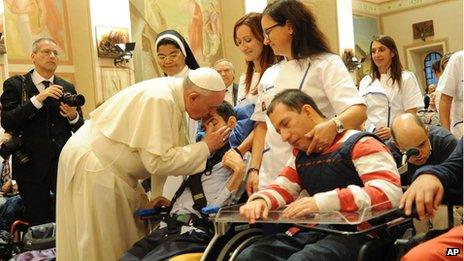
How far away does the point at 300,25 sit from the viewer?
3.01m

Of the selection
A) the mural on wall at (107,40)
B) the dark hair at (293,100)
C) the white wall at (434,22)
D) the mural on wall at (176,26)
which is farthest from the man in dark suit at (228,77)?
the white wall at (434,22)

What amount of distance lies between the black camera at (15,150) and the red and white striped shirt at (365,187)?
2846 mm

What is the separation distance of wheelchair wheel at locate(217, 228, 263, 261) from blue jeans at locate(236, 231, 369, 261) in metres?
0.11

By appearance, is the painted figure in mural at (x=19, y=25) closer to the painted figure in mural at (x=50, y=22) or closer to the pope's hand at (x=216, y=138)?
the painted figure in mural at (x=50, y=22)

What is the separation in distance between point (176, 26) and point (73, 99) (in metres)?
6.25

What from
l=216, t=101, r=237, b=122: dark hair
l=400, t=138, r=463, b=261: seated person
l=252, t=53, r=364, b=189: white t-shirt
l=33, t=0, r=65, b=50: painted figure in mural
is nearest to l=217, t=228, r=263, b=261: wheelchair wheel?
l=252, t=53, r=364, b=189: white t-shirt

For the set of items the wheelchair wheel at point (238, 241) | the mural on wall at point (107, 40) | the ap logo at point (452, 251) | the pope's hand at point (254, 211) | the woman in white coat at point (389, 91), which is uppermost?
the mural on wall at point (107, 40)

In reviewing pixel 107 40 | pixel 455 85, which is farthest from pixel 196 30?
pixel 455 85

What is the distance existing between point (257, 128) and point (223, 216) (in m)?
0.94

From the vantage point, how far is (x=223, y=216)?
8.61 feet

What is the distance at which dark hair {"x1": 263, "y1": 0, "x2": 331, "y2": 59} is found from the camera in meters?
3.00

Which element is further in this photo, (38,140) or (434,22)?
(434,22)

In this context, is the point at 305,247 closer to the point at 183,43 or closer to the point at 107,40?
the point at 183,43

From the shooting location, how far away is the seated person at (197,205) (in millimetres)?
2994
